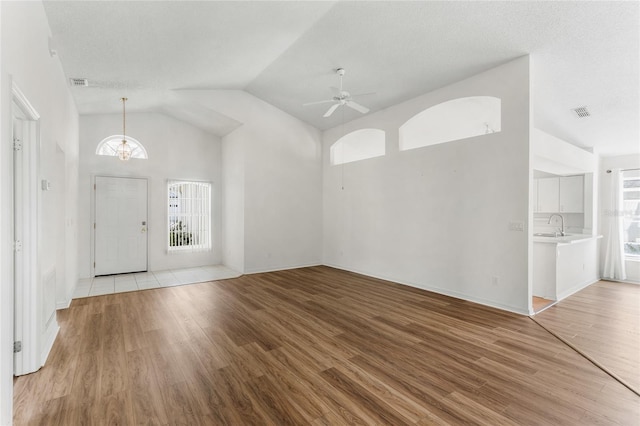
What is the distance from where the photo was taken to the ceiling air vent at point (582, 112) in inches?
191

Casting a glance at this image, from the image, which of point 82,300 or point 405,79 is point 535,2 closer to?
point 405,79

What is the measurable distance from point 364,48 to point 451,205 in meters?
2.81

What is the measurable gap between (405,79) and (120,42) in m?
4.11

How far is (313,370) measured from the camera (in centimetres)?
261

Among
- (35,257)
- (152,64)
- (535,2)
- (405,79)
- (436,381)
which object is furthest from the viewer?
(405,79)

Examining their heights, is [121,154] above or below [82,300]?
above

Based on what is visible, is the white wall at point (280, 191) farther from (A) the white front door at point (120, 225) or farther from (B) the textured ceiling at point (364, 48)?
(A) the white front door at point (120, 225)

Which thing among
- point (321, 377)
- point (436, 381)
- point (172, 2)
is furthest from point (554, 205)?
point (172, 2)

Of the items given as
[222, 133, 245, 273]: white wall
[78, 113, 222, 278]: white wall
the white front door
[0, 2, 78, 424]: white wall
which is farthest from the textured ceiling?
the white front door

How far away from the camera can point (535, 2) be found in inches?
120

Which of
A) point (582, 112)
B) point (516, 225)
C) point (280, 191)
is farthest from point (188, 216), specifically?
A: point (582, 112)

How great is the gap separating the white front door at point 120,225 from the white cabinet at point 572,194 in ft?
31.3

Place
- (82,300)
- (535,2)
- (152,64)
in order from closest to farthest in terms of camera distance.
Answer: (535,2)
(152,64)
(82,300)

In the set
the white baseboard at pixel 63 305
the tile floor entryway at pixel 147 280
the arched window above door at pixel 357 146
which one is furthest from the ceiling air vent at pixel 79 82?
the arched window above door at pixel 357 146
